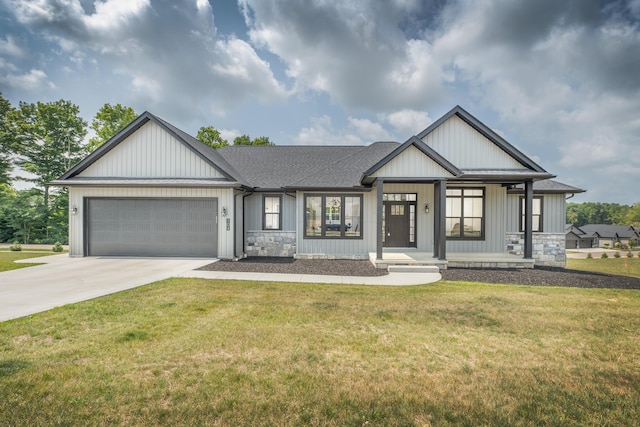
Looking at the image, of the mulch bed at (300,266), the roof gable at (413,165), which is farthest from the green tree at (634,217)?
the mulch bed at (300,266)

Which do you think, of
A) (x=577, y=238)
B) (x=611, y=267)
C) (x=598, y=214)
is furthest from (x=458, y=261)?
(x=598, y=214)

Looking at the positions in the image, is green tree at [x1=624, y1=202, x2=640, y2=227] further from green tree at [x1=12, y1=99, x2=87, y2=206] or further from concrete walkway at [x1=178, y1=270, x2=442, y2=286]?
green tree at [x1=12, y1=99, x2=87, y2=206]

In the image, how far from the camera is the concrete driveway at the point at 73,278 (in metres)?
6.00

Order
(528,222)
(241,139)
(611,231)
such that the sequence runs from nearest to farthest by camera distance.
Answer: (528,222) < (241,139) < (611,231)

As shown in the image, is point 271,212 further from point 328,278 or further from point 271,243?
point 328,278

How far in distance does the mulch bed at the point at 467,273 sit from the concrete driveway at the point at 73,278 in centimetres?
184

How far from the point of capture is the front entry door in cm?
1308

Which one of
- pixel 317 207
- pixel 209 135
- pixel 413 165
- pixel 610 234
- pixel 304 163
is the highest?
pixel 209 135

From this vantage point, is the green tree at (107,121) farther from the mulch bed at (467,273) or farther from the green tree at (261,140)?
the mulch bed at (467,273)

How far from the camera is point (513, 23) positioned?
12562 millimetres

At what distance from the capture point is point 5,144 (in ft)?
82.0

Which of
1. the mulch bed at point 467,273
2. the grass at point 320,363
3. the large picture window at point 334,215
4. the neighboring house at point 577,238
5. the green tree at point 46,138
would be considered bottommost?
the neighboring house at point 577,238

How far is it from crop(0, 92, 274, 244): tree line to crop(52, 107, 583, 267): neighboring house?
14.5 m

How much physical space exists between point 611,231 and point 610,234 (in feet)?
4.39
